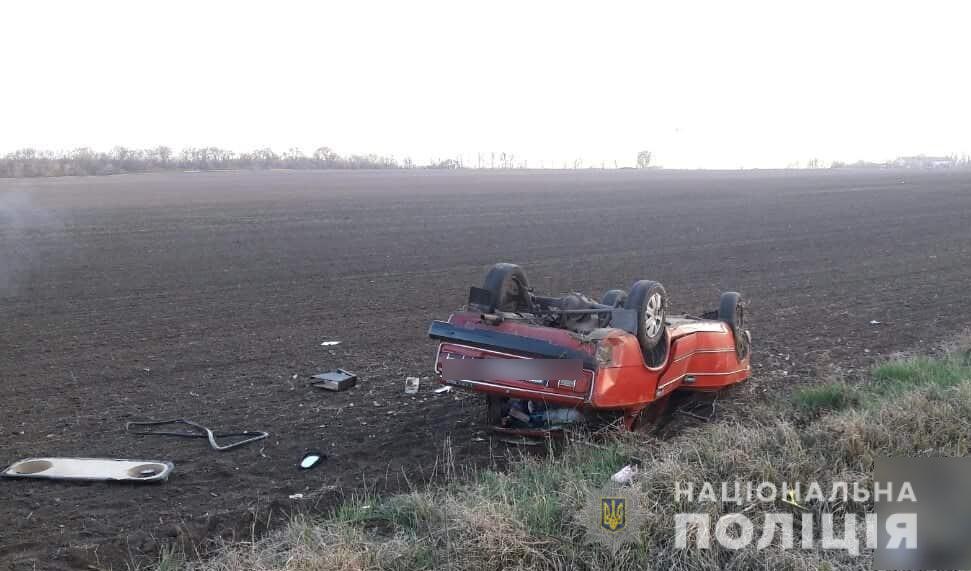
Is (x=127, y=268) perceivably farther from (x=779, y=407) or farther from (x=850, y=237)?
(x=850, y=237)

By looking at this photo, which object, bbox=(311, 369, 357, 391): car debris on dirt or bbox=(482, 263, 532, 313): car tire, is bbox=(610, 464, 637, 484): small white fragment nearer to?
bbox=(482, 263, 532, 313): car tire

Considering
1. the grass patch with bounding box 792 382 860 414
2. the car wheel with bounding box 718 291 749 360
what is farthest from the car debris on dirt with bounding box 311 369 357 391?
the grass patch with bounding box 792 382 860 414

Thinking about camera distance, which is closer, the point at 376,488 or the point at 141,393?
the point at 376,488

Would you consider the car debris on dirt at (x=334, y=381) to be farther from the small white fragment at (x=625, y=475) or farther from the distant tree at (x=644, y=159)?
the distant tree at (x=644, y=159)

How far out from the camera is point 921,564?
3.68m

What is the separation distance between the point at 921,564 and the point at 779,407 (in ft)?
11.3

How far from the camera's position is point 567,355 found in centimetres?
575

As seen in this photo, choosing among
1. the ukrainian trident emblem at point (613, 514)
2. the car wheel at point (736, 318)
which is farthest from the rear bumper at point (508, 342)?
the car wheel at point (736, 318)

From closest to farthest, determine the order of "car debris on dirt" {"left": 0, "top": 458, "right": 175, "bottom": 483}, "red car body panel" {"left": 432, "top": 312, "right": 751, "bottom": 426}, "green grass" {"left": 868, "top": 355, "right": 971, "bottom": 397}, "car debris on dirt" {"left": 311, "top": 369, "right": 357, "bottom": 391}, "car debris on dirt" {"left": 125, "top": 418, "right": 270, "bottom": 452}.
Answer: "red car body panel" {"left": 432, "top": 312, "right": 751, "bottom": 426} < "car debris on dirt" {"left": 0, "top": 458, "right": 175, "bottom": 483} < "car debris on dirt" {"left": 125, "top": 418, "right": 270, "bottom": 452} < "green grass" {"left": 868, "top": 355, "right": 971, "bottom": 397} < "car debris on dirt" {"left": 311, "top": 369, "right": 357, "bottom": 391}

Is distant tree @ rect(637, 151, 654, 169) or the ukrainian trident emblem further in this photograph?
distant tree @ rect(637, 151, 654, 169)

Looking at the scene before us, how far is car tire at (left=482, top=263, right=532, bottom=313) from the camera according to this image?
6559mm

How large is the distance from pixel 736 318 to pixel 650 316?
1961 millimetres

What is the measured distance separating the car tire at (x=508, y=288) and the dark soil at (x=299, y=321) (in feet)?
3.92

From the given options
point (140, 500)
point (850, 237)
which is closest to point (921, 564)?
point (140, 500)
